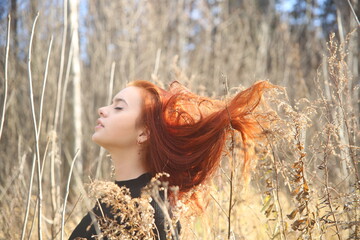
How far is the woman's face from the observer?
5.58 feet

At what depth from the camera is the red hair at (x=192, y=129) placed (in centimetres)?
166

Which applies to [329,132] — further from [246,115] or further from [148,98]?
[148,98]

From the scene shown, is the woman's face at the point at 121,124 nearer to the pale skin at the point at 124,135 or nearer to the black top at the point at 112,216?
the pale skin at the point at 124,135

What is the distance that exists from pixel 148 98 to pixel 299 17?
7.84m

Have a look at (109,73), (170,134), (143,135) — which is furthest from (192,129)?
(109,73)

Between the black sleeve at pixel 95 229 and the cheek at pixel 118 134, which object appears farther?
the cheek at pixel 118 134

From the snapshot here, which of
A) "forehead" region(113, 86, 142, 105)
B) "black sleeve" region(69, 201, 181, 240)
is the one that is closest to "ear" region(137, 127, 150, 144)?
"forehead" region(113, 86, 142, 105)

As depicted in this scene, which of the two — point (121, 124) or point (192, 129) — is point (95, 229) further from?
point (192, 129)

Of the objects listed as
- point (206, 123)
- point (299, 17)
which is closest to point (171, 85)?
point (206, 123)

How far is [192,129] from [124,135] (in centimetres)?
26

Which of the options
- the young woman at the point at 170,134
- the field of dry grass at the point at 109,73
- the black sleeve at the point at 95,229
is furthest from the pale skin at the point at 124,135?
the field of dry grass at the point at 109,73

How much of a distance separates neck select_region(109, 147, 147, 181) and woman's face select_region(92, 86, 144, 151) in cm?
2

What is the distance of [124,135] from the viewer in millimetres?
1715

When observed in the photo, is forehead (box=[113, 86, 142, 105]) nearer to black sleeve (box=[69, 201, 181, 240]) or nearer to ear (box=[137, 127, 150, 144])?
ear (box=[137, 127, 150, 144])
